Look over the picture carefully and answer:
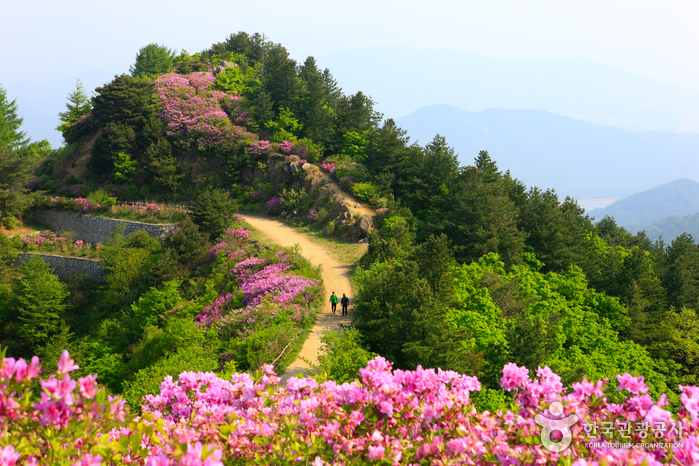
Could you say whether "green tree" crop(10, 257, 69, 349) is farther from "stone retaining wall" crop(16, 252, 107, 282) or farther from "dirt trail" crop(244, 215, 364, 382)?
"dirt trail" crop(244, 215, 364, 382)

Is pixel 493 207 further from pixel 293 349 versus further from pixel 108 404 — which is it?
pixel 108 404

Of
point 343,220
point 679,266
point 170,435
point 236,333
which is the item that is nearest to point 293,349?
point 236,333

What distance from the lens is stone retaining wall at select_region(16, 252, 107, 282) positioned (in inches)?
981

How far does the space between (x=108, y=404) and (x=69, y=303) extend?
25883mm

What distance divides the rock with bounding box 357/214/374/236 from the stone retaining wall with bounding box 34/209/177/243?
13.1 m

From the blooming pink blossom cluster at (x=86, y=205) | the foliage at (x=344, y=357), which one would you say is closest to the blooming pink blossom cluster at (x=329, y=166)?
the blooming pink blossom cluster at (x=86, y=205)

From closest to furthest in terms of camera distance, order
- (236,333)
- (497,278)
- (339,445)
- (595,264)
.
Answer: (339,445)
(236,333)
(497,278)
(595,264)

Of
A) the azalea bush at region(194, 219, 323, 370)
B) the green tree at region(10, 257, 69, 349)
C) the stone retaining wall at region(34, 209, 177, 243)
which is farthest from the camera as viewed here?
the stone retaining wall at region(34, 209, 177, 243)

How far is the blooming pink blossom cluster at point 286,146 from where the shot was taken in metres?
31.2

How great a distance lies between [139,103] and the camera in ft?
109

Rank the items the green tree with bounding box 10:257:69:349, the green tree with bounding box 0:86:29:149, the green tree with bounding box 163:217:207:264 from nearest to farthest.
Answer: the green tree with bounding box 10:257:69:349 < the green tree with bounding box 163:217:207:264 < the green tree with bounding box 0:86:29:149

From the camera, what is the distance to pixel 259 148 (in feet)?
103

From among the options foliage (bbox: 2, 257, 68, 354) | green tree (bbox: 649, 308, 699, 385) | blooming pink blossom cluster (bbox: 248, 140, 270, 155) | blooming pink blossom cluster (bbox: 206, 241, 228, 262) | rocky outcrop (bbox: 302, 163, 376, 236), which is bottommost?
green tree (bbox: 649, 308, 699, 385)

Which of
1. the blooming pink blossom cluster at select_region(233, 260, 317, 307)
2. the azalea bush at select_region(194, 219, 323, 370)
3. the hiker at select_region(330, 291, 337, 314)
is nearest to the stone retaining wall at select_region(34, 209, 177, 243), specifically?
the azalea bush at select_region(194, 219, 323, 370)
